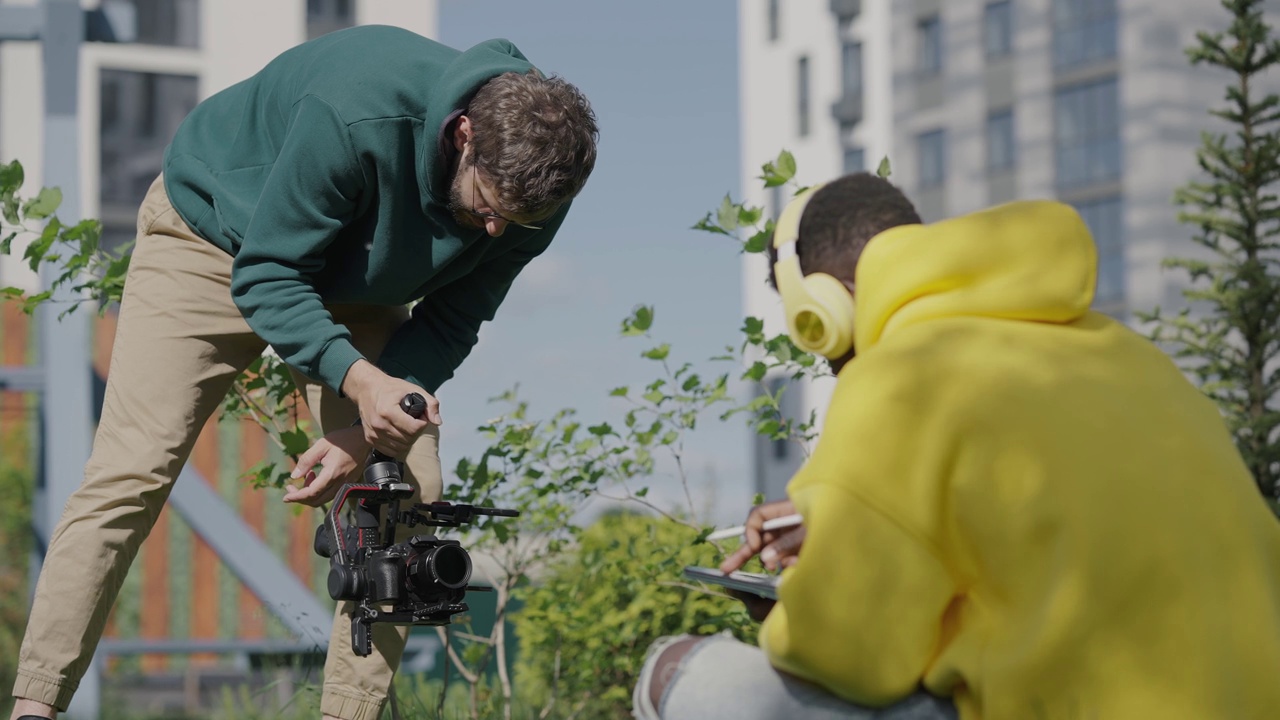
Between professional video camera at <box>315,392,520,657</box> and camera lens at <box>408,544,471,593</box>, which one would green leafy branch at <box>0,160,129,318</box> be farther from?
camera lens at <box>408,544,471,593</box>

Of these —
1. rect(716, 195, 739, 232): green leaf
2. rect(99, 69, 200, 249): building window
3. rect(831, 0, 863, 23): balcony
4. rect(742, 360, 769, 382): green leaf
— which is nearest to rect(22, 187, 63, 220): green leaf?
rect(716, 195, 739, 232): green leaf

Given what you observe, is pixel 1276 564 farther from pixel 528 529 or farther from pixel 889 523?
pixel 528 529

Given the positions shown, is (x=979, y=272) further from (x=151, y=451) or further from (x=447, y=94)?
(x=151, y=451)

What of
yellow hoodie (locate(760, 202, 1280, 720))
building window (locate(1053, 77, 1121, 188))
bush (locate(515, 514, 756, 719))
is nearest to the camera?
yellow hoodie (locate(760, 202, 1280, 720))

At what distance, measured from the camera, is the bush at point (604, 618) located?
14.4ft

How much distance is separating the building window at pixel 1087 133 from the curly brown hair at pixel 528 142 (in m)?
24.6

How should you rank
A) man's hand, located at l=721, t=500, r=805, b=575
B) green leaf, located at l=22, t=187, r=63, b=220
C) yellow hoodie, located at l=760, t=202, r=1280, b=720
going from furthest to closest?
1. green leaf, located at l=22, t=187, r=63, b=220
2. man's hand, located at l=721, t=500, r=805, b=575
3. yellow hoodie, located at l=760, t=202, r=1280, b=720

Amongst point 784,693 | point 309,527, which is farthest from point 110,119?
point 784,693

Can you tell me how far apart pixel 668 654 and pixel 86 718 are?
12.0 ft

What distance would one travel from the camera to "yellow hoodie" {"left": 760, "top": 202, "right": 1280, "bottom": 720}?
1.76 metres

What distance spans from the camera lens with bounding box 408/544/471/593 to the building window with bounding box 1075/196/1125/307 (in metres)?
23.2

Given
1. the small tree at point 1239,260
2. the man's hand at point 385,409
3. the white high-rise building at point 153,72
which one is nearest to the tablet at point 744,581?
the man's hand at point 385,409

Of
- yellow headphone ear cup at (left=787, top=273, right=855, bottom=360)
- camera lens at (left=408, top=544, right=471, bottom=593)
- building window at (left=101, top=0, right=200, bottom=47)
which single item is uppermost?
building window at (left=101, top=0, right=200, bottom=47)

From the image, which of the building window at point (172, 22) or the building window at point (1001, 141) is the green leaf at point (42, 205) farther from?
the building window at point (1001, 141)
